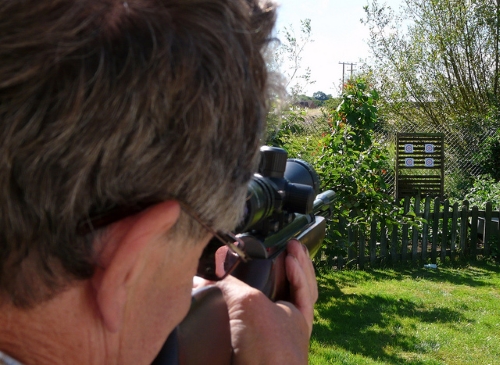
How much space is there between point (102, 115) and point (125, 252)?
253 millimetres

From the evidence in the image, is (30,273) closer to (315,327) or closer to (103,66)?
(103,66)

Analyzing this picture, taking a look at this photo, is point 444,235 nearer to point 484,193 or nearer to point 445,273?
point 445,273

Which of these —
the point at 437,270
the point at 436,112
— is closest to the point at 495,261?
the point at 437,270

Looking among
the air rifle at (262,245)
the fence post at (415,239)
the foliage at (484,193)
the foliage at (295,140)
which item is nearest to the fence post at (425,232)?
the fence post at (415,239)

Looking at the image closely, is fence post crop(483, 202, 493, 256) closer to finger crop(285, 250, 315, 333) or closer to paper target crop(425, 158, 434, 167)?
paper target crop(425, 158, 434, 167)

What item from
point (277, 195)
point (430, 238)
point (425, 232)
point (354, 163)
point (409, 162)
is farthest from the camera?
point (409, 162)

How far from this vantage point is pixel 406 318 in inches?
250

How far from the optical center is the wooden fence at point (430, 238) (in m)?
8.76

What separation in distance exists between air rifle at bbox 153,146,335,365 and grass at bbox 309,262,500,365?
3.08m

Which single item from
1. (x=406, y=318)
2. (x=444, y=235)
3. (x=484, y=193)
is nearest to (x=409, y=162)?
(x=484, y=193)

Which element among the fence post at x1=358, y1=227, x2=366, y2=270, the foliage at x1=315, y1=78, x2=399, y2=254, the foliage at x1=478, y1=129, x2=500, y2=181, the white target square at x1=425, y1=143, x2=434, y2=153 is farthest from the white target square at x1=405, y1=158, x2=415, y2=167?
the foliage at x1=315, y1=78, x2=399, y2=254

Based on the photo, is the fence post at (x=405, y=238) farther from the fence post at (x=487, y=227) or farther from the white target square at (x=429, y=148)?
the white target square at (x=429, y=148)

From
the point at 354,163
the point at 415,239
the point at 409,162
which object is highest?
the point at 409,162

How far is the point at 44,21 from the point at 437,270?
29.0ft
